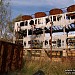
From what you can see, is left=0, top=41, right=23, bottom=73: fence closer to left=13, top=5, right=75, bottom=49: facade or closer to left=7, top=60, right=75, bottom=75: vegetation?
left=7, top=60, right=75, bottom=75: vegetation

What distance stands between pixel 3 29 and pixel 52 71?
17390 mm

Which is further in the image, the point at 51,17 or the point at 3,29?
the point at 51,17

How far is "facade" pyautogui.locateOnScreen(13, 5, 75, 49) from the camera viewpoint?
101 feet

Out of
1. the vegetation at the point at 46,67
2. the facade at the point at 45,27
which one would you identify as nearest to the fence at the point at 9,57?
the vegetation at the point at 46,67

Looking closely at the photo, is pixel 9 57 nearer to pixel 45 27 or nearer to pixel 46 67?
pixel 46 67

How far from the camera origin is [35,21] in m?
36.1

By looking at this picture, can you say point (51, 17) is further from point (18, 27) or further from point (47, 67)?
point (47, 67)

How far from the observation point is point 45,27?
34219 mm

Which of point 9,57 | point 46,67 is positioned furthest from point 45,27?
point 9,57

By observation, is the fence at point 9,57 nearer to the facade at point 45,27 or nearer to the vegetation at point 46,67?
the vegetation at point 46,67

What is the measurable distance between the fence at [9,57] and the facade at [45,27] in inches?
552

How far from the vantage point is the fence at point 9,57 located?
11133 millimetres

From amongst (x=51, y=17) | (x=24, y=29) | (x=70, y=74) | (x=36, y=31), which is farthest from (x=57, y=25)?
(x=70, y=74)

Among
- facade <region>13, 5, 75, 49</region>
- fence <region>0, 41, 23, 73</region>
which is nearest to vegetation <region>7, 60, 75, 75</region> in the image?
fence <region>0, 41, 23, 73</region>
